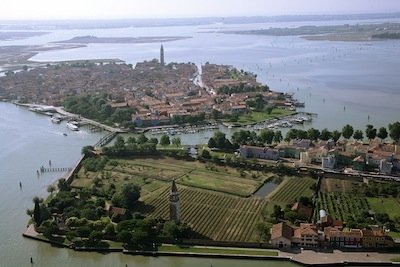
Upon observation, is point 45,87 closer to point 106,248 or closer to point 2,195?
point 2,195

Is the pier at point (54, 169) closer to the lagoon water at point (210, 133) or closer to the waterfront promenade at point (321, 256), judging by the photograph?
the lagoon water at point (210, 133)

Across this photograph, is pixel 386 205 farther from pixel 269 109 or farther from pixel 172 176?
pixel 269 109

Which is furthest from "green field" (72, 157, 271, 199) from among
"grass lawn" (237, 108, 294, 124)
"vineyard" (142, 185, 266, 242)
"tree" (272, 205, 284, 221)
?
"grass lawn" (237, 108, 294, 124)

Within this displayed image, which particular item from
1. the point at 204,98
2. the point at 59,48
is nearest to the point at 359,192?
the point at 204,98

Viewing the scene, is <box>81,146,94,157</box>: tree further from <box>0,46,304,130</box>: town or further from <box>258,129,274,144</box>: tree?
<box>258,129,274,144</box>: tree

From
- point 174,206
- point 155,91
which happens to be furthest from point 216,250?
point 155,91

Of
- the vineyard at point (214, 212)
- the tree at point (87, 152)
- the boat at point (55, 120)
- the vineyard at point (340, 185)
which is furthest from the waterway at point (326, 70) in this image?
the boat at point (55, 120)
